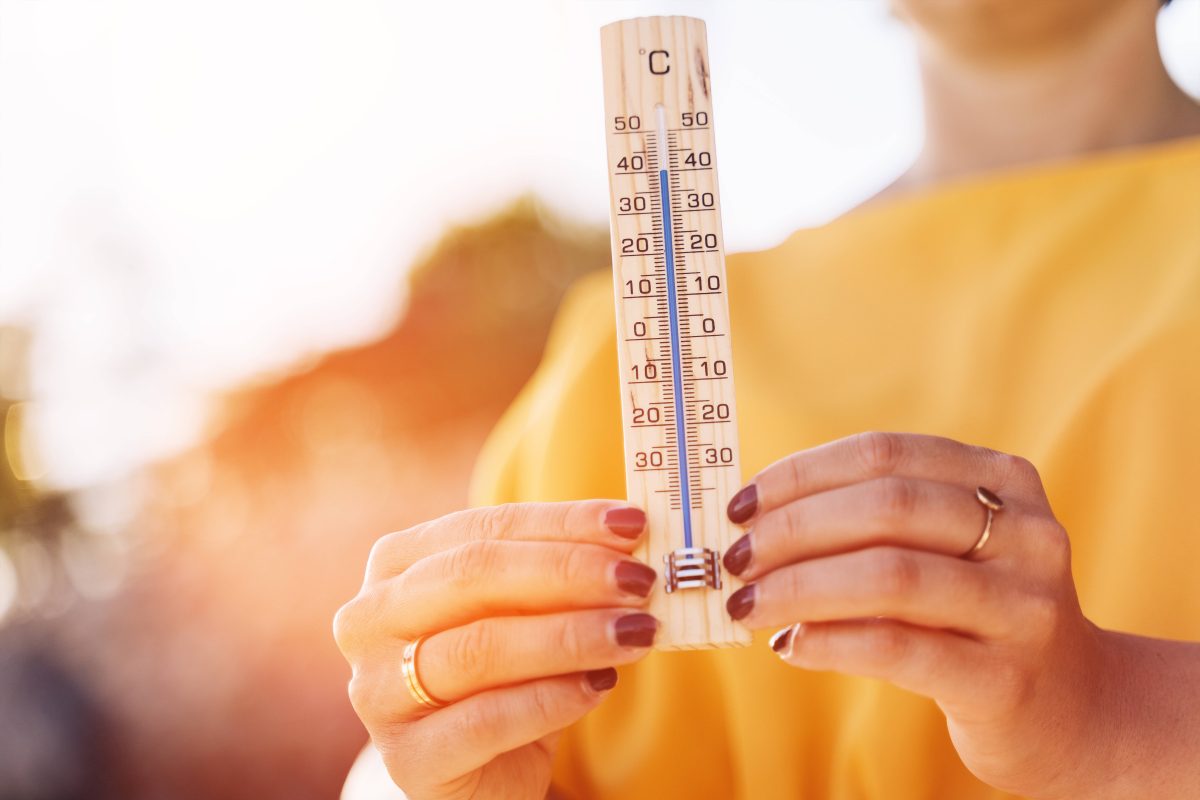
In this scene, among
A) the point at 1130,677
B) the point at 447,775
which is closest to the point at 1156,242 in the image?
the point at 1130,677

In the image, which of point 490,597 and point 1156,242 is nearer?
point 490,597

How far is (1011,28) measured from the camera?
6.68 ft

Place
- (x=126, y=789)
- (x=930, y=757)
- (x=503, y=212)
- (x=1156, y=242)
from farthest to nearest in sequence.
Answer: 1. (x=503, y=212)
2. (x=126, y=789)
3. (x=1156, y=242)
4. (x=930, y=757)

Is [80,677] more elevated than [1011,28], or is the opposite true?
[1011,28]

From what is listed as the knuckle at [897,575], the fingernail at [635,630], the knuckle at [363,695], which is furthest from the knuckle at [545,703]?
the knuckle at [897,575]

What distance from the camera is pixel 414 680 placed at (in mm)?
1264

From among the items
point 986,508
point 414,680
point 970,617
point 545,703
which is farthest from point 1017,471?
point 414,680

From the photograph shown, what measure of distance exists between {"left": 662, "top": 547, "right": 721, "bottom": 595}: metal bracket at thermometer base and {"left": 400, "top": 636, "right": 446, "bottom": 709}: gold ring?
0.34 metres

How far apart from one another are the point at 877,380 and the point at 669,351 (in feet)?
2.22

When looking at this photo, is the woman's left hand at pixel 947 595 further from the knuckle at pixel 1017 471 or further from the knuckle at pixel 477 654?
the knuckle at pixel 477 654

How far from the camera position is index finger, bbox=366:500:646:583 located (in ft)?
4.19

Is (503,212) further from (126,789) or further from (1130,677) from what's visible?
(1130,677)

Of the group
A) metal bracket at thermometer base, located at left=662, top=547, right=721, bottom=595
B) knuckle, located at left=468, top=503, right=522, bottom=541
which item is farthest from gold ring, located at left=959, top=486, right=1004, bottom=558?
knuckle, located at left=468, top=503, right=522, bottom=541

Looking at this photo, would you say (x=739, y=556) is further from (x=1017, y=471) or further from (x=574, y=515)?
(x=1017, y=471)
